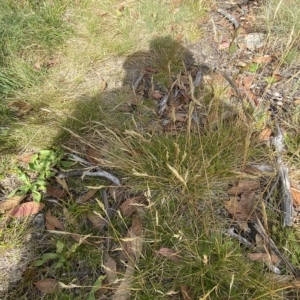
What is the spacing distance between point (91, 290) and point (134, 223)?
0.41m

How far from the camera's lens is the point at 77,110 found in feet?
7.29

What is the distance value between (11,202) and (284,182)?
1.59 metres

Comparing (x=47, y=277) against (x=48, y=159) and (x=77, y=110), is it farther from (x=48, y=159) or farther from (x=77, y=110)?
(x=77, y=110)

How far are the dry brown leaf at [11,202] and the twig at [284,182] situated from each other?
4.97 ft

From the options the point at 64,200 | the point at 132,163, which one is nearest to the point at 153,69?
the point at 132,163

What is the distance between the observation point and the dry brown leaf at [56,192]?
1855mm

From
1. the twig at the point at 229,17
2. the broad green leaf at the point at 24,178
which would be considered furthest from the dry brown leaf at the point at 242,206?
the twig at the point at 229,17

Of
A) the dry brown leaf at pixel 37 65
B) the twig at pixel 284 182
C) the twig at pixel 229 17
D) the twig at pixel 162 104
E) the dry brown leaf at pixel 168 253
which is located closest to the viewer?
the dry brown leaf at pixel 168 253

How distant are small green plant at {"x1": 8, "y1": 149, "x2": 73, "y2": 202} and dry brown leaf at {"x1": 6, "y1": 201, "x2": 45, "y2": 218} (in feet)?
0.12

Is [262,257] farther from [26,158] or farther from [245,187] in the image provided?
[26,158]

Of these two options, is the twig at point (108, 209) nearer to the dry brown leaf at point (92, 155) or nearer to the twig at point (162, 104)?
the dry brown leaf at point (92, 155)

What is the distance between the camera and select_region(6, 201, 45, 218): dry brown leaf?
177 cm

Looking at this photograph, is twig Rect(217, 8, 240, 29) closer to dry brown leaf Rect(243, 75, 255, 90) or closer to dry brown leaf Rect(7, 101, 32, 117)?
dry brown leaf Rect(243, 75, 255, 90)

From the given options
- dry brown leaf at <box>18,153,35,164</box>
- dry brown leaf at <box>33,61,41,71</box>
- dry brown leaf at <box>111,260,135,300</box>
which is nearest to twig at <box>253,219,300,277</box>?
dry brown leaf at <box>111,260,135,300</box>
